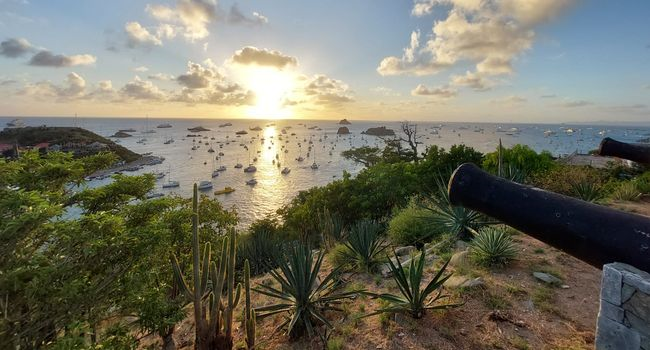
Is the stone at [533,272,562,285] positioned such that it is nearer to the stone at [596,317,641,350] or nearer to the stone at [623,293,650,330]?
Result: the stone at [596,317,641,350]

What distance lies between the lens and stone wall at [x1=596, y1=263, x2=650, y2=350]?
237cm

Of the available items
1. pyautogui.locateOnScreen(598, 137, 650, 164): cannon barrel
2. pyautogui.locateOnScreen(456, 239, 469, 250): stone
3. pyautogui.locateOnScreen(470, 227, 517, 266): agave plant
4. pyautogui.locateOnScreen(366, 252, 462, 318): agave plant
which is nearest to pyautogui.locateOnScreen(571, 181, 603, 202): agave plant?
pyautogui.locateOnScreen(598, 137, 650, 164): cannon barrel

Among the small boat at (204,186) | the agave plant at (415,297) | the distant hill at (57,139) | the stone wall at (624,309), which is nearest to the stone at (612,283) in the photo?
the stone wall at (624,309)

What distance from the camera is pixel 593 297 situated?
16.9 ft

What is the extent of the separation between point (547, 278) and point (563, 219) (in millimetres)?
3774

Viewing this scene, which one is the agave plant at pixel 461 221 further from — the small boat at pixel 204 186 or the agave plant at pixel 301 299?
the small boat at pixel 204 186

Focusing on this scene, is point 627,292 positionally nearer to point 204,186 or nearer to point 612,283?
point 612,283

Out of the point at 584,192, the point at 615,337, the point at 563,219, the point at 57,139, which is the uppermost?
the point at 563,219

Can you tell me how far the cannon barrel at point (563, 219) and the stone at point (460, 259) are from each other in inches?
141

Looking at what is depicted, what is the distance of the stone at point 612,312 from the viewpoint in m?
2.53

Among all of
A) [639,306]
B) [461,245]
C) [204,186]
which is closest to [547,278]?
[461,245]

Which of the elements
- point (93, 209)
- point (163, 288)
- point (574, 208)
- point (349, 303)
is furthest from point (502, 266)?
point (93, 209)

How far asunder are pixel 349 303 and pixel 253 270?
7094 mm

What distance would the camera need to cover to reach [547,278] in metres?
5.68
